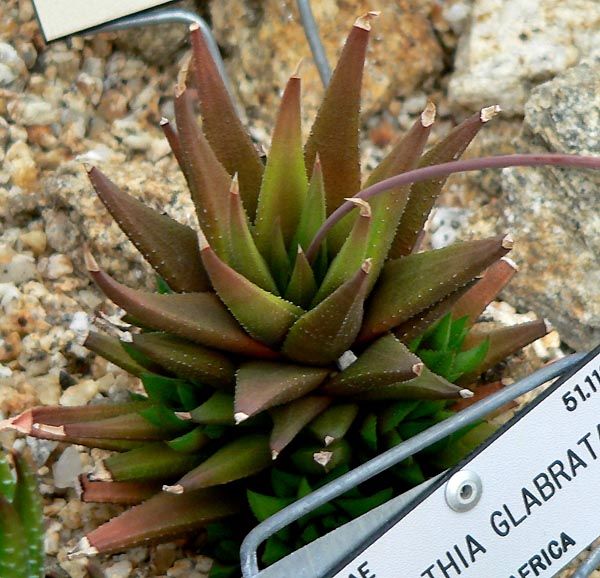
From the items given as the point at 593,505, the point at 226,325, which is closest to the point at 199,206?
the point at 226,325

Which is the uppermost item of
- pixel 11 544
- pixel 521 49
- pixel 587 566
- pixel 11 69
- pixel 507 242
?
pixel 11 69

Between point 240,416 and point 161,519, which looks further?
point 161,519

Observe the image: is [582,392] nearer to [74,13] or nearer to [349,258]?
[349,258]

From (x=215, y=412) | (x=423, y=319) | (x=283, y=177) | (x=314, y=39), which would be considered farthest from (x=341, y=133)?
(x=314, y=39)

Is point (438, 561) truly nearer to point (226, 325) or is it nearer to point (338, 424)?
point (338, 424)

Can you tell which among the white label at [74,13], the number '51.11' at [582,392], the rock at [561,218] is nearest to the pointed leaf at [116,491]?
the number '51.11' at [582,392]

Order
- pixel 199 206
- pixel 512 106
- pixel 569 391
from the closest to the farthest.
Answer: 1. pixel 569 391
2. pixel 199 206
3. pixel 512 106

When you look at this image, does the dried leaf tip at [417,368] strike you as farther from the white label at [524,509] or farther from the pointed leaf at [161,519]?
the pointed leaf at [161,519]
